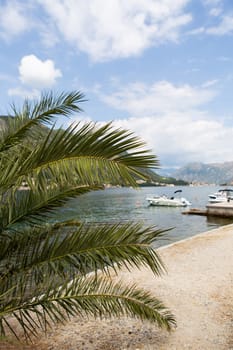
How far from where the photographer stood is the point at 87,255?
11.0 feet

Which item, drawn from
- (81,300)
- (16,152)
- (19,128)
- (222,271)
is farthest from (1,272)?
(222,271)

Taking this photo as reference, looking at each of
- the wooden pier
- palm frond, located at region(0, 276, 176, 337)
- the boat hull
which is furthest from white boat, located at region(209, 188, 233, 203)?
palm frond, located at region(0, 276, 176, 337)

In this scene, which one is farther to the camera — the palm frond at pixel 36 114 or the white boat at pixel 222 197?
the white boat at pixel 222 197

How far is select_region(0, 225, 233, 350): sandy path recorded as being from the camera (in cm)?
503

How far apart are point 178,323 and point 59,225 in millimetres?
3307

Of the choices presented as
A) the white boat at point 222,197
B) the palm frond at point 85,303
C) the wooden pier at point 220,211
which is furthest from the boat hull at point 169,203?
the palm frond at point 85,303

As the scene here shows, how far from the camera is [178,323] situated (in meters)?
5.72

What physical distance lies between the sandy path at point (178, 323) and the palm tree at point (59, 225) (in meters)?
0.87

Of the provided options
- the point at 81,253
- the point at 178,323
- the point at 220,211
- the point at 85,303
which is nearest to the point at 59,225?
the point at 81,253

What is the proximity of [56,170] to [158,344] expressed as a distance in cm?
371

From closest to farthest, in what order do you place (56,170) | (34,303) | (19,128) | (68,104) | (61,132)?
1. (56,170)
2. (61,132)
3. (34,303)
4. (19,128)
5. (68,104)

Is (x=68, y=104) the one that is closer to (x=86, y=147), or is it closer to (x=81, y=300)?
(x=86, y=147)

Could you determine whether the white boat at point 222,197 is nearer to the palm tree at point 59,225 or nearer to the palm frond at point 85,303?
the palm frond at point 85,303

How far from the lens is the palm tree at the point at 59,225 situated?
9.29 ft
